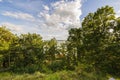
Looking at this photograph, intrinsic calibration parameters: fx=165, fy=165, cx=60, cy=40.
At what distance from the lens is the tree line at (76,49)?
12641 mm

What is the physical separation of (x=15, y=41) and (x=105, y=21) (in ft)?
32.1

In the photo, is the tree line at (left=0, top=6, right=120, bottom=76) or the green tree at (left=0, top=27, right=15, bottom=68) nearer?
the tree line at (left=0, top=6, right=120, bottom=76)

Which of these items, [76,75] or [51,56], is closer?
[76,75]

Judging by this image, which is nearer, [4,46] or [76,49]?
[76,49]

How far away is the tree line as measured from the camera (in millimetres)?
12641

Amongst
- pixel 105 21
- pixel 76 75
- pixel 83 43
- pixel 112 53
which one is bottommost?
pixel 76 75

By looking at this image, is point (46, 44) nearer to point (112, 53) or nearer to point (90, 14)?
point (90, 14)

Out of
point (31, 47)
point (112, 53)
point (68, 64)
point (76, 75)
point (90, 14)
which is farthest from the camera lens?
point (31, 47)

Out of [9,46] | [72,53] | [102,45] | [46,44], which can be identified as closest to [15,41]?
[9,46]

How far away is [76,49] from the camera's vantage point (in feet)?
48.9

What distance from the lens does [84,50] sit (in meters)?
14.0

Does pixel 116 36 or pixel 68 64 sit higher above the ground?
pixel 116 36

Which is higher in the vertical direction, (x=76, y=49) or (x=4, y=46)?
(x=4, y=46)

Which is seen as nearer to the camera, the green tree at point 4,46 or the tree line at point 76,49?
the tree line at point 76,49
